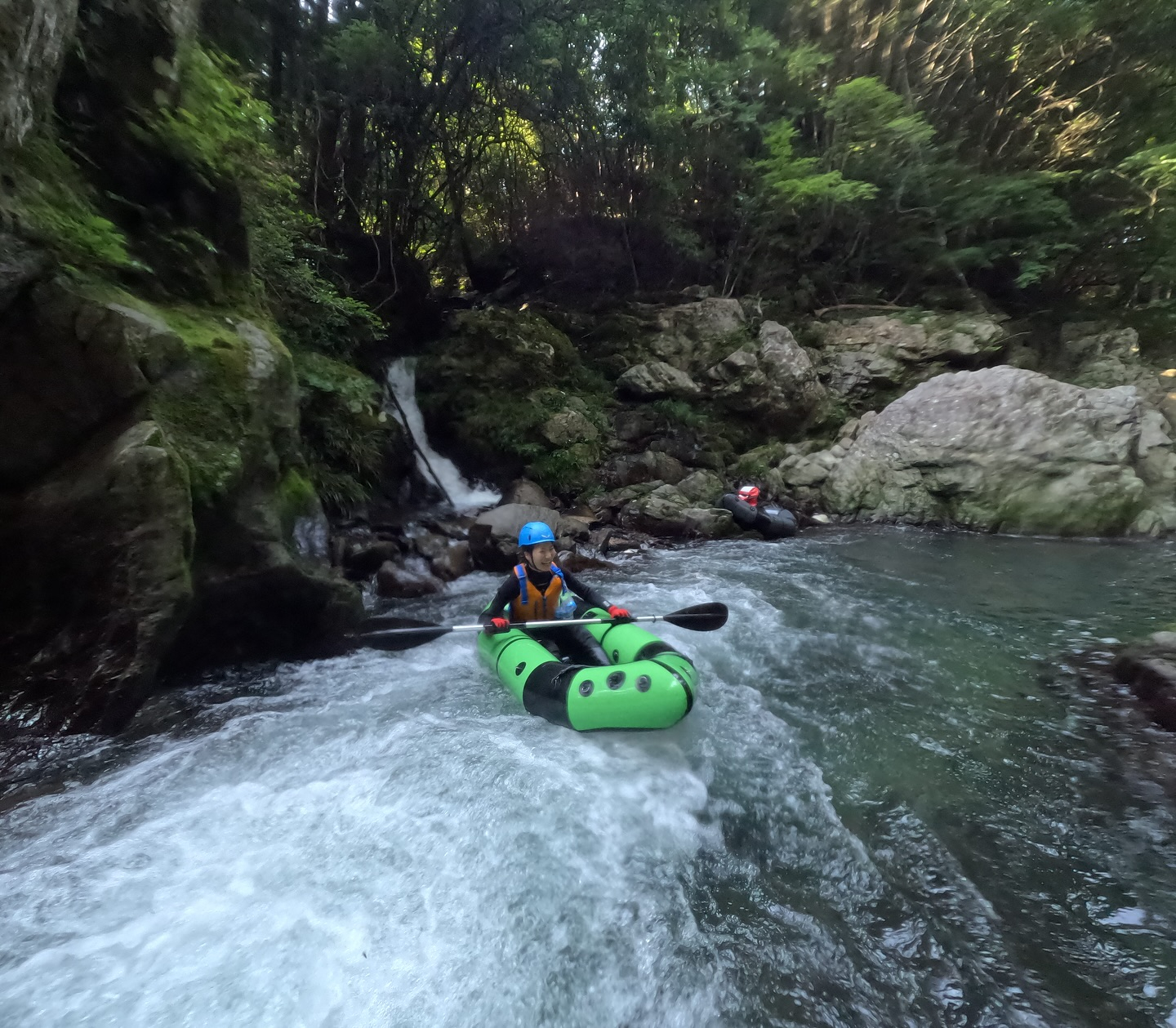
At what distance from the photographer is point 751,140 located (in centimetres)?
1295

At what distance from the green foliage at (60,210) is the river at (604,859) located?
264cm

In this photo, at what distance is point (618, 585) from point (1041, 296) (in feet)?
40.1

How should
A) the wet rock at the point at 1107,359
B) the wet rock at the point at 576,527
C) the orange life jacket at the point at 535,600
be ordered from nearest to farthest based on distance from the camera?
1. the orange life jacket at the point at 535,600
2. the wet rock at the point at 576,527
3. the wet rock at the point at 1107,359

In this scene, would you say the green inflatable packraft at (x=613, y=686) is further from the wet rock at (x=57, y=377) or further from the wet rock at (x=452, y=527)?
the wet rock at (x=452, y=527)

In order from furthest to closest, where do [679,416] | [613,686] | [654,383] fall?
[654,383] < [679,416] < [613,686]

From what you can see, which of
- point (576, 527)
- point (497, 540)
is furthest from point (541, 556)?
point (576, 527)

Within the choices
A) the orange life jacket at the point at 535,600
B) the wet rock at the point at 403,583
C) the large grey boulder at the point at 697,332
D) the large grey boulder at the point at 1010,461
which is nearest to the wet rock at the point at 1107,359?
the large grey boulder at the point at 1010,461

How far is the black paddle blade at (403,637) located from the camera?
470cm

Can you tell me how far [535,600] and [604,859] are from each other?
2.25 m

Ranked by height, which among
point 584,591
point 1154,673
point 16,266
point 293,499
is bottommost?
point 1154,673

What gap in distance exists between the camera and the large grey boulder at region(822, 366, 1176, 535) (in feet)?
28.9

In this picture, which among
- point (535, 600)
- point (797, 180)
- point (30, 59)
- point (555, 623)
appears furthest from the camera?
point (797, 180)

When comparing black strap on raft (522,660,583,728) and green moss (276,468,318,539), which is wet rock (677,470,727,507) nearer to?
green moss (276,468,318,539)

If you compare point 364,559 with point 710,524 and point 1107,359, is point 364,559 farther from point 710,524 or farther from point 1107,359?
point 1107,359
